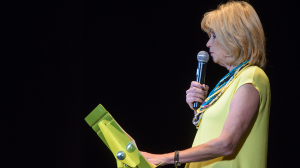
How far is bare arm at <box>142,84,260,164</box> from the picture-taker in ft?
2.98

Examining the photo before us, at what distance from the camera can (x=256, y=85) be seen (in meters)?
0.95

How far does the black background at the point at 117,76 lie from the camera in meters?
2.04

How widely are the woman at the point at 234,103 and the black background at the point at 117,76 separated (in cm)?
107

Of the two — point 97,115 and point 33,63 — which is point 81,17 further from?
point 97,115

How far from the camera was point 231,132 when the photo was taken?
91 centimetres

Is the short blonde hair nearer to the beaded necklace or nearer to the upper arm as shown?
the beaded necklace

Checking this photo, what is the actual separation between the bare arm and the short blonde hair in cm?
19

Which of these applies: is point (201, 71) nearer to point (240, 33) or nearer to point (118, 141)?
point (240, 33)

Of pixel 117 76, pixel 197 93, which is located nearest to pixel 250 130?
pixel 197 93

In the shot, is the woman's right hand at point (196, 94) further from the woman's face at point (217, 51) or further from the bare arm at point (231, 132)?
the bare arm at point (231, 132)

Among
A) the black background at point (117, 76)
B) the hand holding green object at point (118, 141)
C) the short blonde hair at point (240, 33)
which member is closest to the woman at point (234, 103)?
the short blonde hair at point (240, 33)

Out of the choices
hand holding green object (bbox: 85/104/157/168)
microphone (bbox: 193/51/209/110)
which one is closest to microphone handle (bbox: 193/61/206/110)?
microphone (bbox: 193/51/209/110)

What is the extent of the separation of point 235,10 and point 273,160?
55.0 inches

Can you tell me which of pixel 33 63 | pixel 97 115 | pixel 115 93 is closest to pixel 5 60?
pixel 33 63
